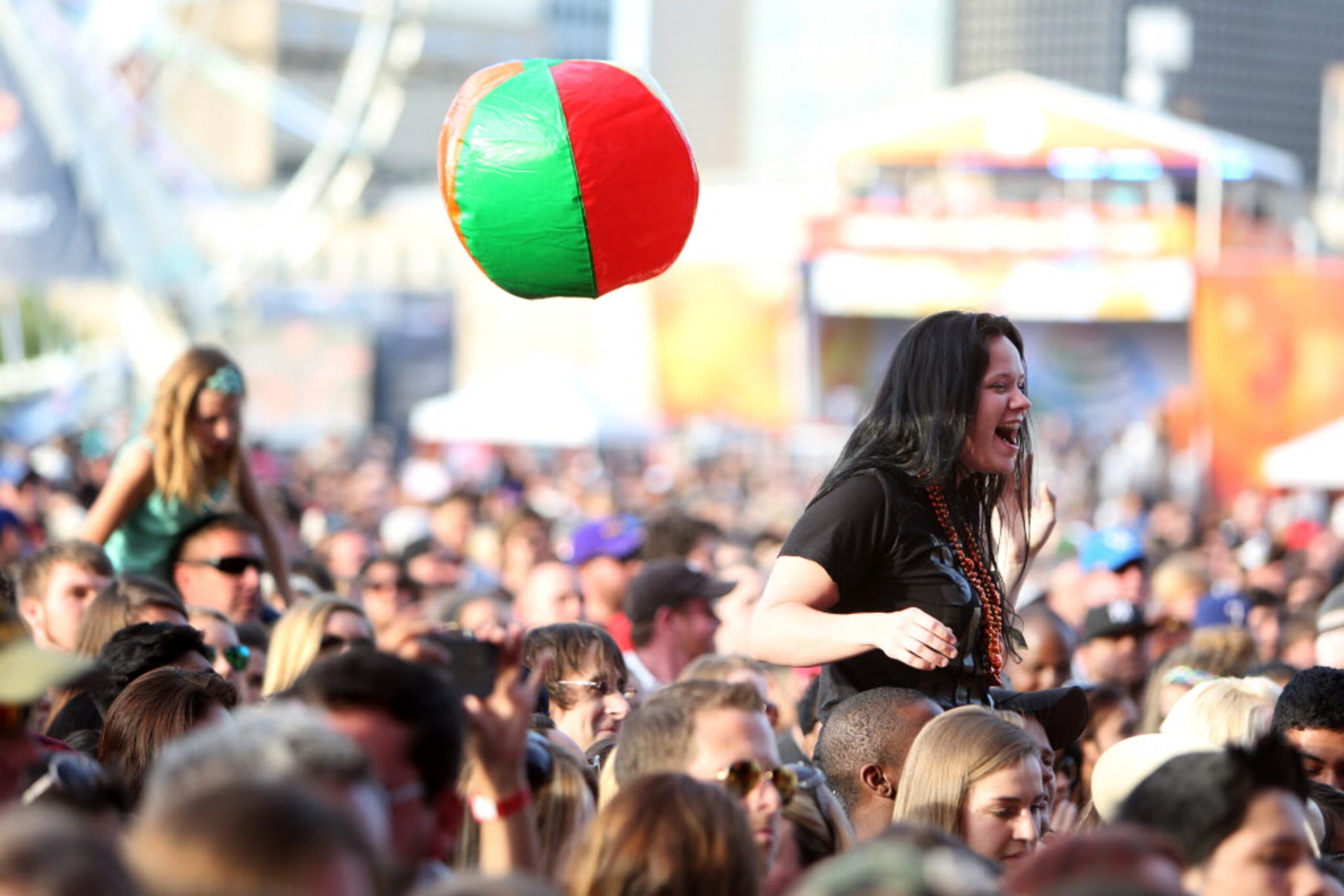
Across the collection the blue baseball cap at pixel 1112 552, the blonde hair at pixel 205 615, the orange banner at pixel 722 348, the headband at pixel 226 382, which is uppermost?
the headband at pixel 226 382

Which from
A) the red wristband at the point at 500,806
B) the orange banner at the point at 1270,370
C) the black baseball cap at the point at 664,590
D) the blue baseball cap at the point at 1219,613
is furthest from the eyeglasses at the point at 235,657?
the orange banner at the point at 1270,370

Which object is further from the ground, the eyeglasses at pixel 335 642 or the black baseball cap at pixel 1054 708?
the black baseball cap at pixel 1054 708

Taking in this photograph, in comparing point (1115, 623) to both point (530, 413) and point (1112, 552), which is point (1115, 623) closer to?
point (1112, 552)

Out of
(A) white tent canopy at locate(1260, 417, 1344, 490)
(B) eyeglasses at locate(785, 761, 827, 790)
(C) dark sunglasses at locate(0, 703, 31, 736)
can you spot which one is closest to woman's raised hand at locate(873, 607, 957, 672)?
(B) eyeglasses at locate(785, 761, 827, 790)

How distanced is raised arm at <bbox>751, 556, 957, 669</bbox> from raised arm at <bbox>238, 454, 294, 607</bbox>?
100 inches

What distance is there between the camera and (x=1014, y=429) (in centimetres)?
391

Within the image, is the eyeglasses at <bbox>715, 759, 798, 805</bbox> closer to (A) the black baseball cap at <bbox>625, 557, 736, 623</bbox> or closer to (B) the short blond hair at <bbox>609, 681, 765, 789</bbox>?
(B) the short blond hair at <bbox>609, 681, 765, 789</bbox>

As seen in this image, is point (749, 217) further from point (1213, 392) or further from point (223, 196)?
point (1213, 392)

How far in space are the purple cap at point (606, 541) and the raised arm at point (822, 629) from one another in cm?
371

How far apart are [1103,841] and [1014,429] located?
176cm

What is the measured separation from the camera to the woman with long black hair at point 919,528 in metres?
3.66

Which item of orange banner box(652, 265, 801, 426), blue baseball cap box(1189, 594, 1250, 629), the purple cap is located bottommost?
orange banner box(652, 265, 801, 426)

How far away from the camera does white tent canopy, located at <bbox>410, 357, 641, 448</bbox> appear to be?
70.2 feet

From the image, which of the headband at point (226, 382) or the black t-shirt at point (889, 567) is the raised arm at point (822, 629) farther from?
the headband at point (226, 382)
